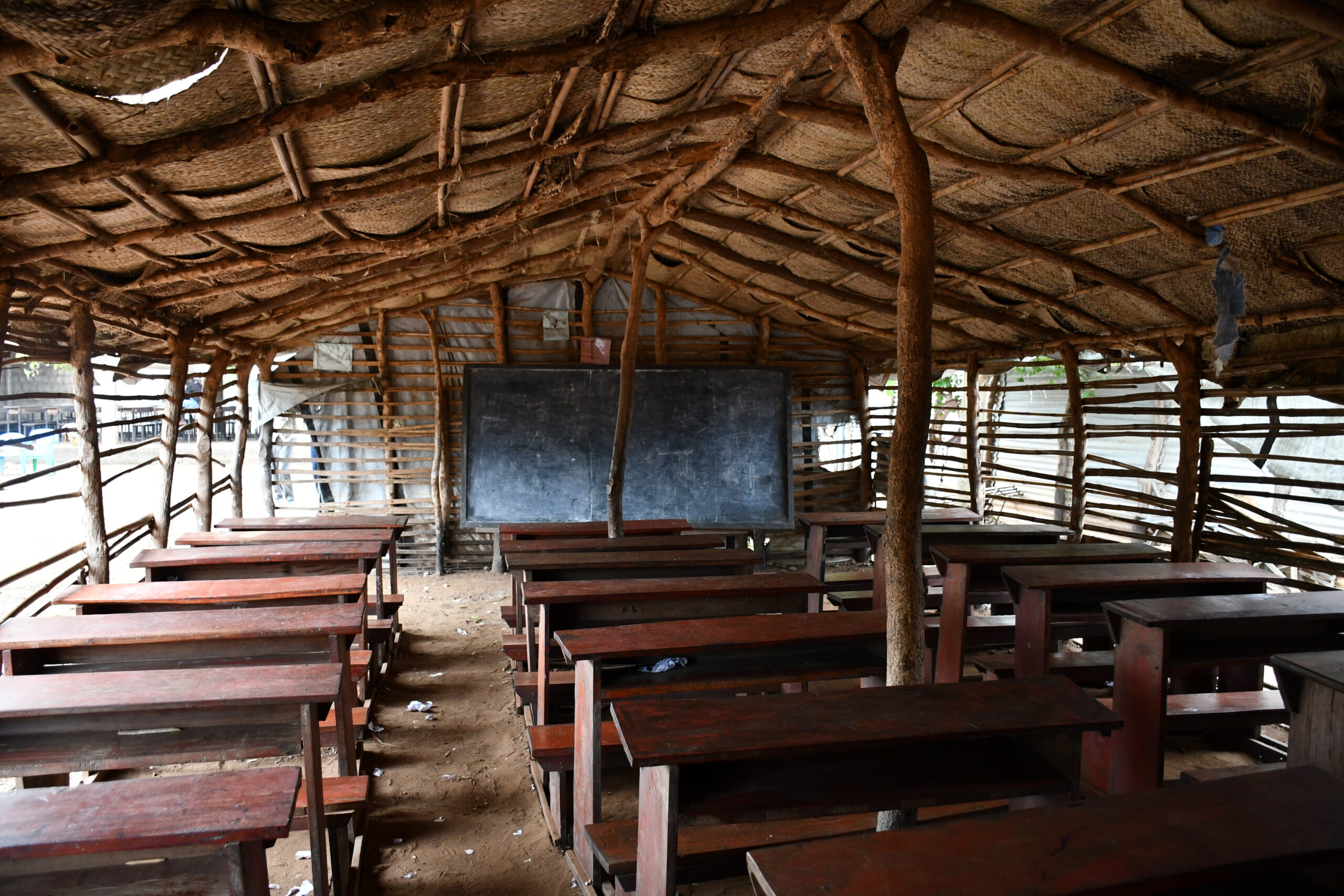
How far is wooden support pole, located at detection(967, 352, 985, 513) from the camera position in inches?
311

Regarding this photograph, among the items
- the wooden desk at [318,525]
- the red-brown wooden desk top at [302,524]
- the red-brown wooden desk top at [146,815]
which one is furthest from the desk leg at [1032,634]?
the red-brown wooden desk top at [302,524]

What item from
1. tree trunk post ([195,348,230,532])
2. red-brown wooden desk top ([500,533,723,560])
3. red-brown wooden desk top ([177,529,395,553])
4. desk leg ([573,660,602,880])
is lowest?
desk leg ([573,660,602,880])

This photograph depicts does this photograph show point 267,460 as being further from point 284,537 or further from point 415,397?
point 284,537

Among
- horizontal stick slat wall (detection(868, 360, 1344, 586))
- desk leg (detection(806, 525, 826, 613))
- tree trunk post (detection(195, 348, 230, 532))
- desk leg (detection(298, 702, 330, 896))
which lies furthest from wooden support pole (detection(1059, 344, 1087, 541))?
tree trunk post (detection(195, 348, 230, 532))

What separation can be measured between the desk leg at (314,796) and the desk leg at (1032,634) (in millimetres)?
2815

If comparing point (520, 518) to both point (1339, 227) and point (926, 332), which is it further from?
point (1339, 227)

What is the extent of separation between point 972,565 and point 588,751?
2343 millimetres

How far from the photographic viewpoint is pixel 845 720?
199cm

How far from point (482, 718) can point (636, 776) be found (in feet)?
4.00

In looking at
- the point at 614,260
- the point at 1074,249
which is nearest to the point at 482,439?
the point at 614,260

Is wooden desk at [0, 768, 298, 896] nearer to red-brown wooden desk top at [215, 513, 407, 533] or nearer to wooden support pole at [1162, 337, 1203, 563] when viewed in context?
red-brown wooden desk top at [215, 513, 407, 533]

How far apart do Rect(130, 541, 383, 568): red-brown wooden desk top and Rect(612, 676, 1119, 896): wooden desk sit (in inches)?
124

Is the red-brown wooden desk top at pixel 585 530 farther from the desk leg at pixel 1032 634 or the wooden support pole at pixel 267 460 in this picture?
the wooden support pole at pixel 267 460

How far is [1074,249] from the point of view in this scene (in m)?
4.98
